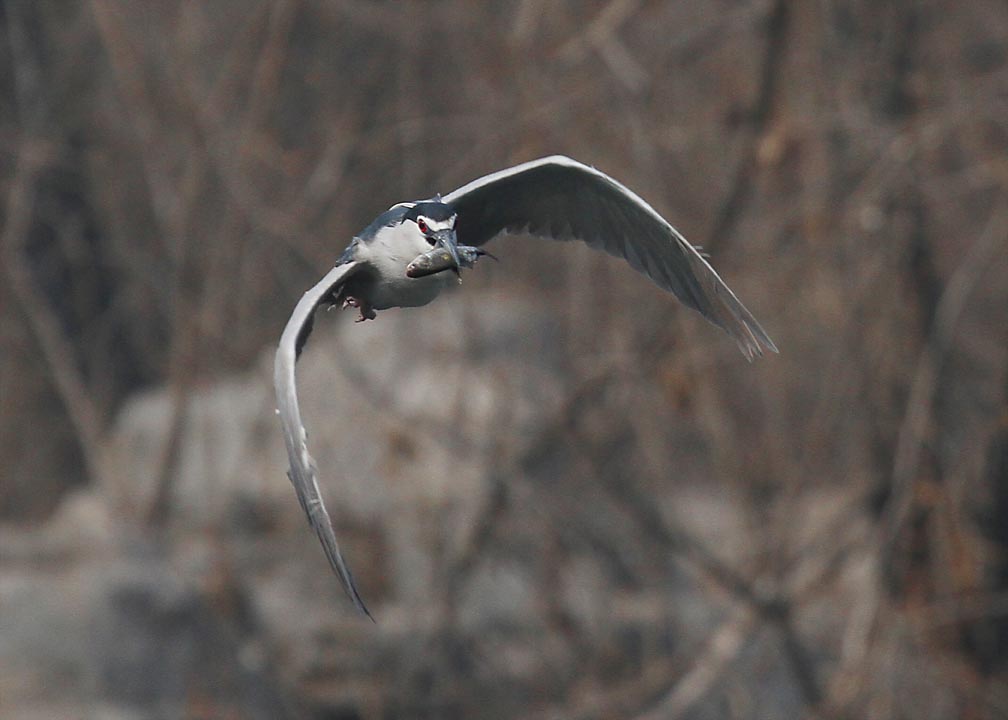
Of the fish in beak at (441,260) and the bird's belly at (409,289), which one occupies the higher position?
the fish in beak at (441,260)

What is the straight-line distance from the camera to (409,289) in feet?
8.91

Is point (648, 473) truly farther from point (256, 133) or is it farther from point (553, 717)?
point (256, 133)

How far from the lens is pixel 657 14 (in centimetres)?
692

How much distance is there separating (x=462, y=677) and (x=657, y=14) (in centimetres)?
282

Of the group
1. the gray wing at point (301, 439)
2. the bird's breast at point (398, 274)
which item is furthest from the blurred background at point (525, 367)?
the gray wing at point (301, 439)

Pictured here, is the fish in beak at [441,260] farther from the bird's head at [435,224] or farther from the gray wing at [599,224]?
the gray wing at [599,224]

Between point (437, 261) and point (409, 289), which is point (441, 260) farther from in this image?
point (409, 289)

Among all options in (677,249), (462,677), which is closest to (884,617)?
(462,677)

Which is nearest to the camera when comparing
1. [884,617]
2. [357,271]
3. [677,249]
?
[357,271]

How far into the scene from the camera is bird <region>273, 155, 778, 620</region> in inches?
98.0

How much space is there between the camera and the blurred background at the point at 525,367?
609 centimetres

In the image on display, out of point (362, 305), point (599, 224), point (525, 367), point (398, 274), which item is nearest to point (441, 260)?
point (398, 274)

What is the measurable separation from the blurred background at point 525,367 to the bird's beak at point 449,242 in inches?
126

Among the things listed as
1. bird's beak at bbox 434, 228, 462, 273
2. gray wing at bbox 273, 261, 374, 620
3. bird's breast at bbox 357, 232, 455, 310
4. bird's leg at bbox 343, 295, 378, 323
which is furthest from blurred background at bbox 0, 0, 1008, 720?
gray wing at bbox 273, 261, 374, 620
